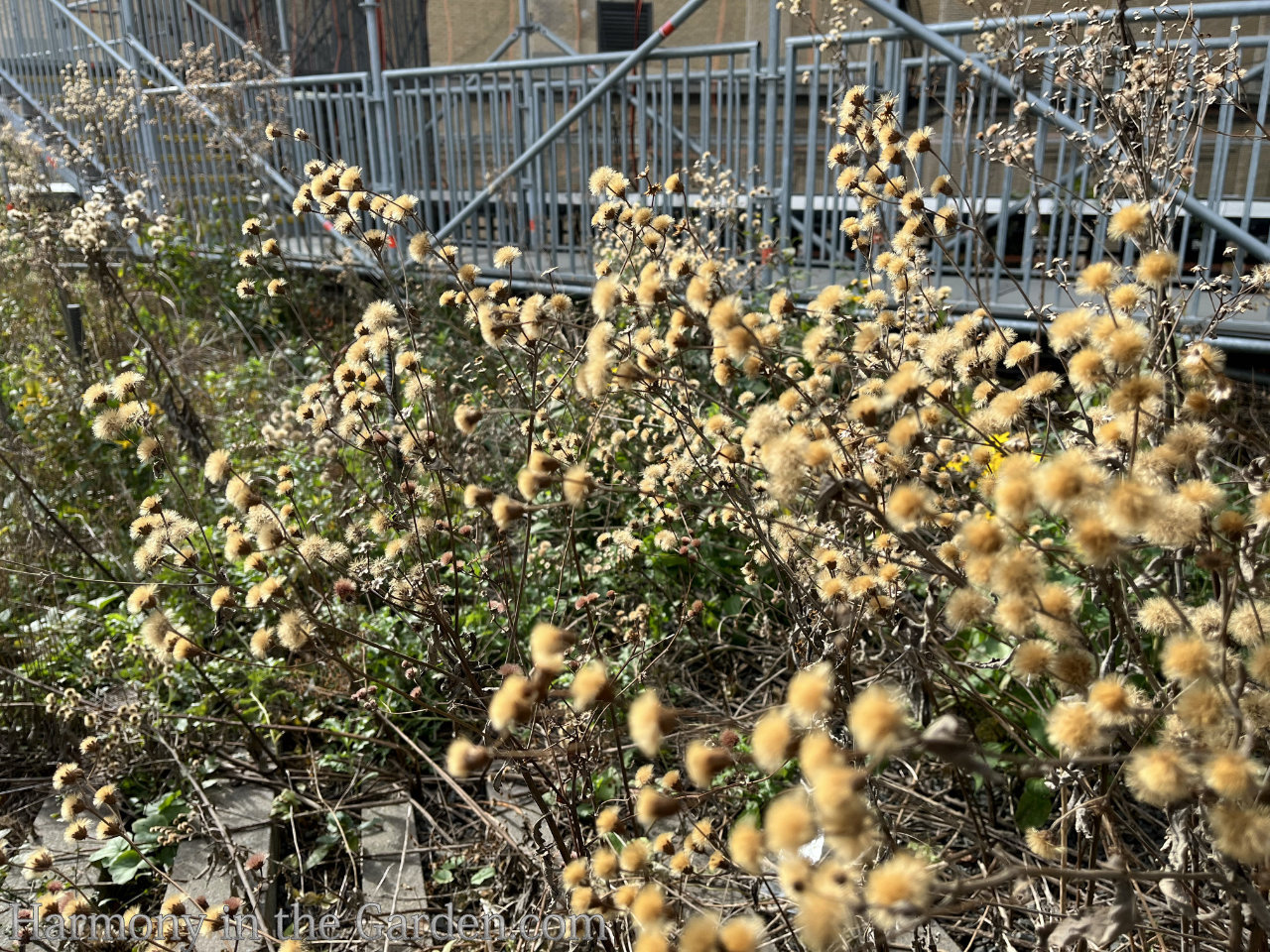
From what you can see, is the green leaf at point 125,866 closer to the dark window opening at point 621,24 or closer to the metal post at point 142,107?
the metal post at point 142,107

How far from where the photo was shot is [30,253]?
5797mm

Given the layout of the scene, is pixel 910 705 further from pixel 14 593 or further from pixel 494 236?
pixel 494 236

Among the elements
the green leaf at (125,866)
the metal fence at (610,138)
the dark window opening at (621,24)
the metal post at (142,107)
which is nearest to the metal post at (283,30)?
the metal fence at (610,138)

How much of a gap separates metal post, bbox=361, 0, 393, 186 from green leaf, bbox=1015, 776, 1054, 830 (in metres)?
6.66

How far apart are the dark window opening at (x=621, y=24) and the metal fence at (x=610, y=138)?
3.62 feet

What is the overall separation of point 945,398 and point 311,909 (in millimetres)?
2048

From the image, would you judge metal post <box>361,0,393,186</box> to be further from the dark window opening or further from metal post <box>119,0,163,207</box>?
the dark window opening

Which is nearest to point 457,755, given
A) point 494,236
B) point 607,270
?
point 607,270

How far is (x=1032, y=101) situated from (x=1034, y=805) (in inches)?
117

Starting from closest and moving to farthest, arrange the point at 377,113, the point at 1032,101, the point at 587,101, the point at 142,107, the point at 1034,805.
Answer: the point at 1034,805, the point at 1032,101, the point at 587,101, the point at 377,113, the point at 142,107

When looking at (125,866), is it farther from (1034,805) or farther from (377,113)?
(377,113)

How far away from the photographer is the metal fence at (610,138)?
496 cm

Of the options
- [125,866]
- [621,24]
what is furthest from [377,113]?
[125,866]

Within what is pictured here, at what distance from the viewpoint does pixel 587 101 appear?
235 inches
